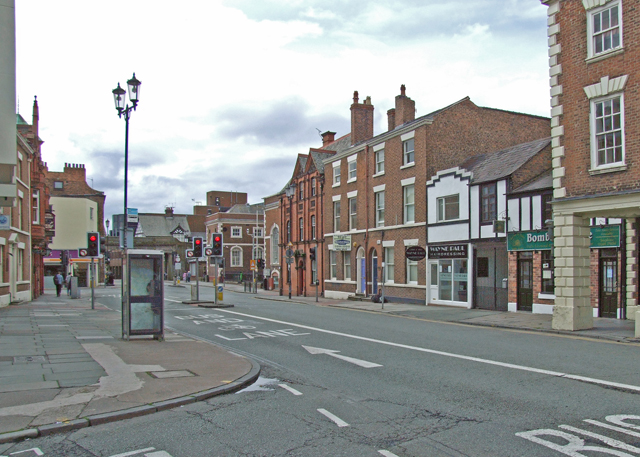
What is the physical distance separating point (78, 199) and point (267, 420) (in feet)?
210

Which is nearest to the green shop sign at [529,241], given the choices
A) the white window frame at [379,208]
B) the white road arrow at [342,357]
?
the white window frame at [379,208]

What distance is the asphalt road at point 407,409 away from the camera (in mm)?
5859

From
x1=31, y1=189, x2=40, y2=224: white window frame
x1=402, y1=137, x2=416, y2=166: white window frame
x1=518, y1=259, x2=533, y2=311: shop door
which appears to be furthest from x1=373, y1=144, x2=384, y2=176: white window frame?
x1=31, y1=189, x2=40, y2=224: white window frame

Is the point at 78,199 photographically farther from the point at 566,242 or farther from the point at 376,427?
the point at 376,427

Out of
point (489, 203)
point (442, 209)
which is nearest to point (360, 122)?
point (442, 209)

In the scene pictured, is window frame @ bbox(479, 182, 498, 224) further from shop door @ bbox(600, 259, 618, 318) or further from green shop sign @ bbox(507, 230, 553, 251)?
shop door @ bbox(600, 259, 618, 318)

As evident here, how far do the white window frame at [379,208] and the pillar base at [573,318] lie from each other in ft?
57.9

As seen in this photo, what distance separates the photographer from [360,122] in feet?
132

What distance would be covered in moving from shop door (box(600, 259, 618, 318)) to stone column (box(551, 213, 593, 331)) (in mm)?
3277

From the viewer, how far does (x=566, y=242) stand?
1666 cm

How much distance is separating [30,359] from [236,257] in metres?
68.4

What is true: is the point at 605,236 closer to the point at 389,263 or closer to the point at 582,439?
the point at 389,263

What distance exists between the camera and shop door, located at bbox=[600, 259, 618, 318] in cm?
1920

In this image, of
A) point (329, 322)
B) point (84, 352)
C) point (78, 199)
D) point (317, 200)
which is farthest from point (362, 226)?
point (78, 199)
